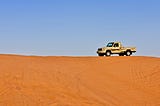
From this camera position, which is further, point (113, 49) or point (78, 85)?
point (113, 49)

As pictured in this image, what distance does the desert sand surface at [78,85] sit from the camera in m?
16.2

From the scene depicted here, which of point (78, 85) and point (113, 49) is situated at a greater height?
point (113, 49)

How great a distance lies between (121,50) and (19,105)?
2359cm

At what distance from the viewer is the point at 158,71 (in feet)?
83.5

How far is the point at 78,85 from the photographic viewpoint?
18891 millimetres

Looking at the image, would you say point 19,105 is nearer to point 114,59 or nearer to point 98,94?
point 98,94

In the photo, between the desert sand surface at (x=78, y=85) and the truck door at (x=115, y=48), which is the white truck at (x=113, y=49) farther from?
the desert sand surface at (x=78, y=85)

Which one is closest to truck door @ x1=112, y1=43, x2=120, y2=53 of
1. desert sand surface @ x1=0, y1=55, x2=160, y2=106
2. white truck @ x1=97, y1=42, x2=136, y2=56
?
white truck @ x1=97, y1=42, x2=136, y2=56

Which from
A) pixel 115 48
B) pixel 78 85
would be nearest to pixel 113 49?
pixel 115 48

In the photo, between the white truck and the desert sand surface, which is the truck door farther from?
the desert sand surface

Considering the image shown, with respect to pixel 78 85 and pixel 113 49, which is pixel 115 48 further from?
pixel 78 85

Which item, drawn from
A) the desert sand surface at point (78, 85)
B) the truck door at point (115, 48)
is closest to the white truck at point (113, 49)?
the truck door at point (115, 48)

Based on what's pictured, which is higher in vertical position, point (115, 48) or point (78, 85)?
point (115, 48)

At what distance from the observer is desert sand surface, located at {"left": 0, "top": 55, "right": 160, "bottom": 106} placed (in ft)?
53.2
